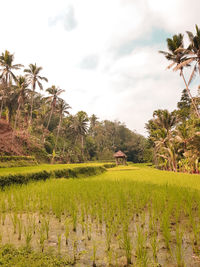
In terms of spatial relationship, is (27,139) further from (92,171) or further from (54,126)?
(54,126)

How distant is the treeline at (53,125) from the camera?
23.9 m

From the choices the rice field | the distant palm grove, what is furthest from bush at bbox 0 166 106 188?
the distant palm grove

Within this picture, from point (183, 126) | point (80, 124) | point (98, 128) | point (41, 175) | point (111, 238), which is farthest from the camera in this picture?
point (98, 128)

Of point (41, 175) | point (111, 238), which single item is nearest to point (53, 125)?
point (41, 175)

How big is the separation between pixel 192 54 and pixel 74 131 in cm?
2617

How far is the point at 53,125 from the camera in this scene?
4050 cm

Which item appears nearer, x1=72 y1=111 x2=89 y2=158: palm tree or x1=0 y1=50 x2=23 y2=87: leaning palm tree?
x1=0 y1=50 x2=23 y2=87: leaning palm tree

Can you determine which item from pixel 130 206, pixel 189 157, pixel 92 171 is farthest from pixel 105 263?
pixel 189 157

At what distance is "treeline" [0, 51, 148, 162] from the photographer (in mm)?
23906

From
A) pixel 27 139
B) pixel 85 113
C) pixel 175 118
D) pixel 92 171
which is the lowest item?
pixel 92 171

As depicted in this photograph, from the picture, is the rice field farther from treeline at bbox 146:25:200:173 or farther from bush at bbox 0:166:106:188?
treeline at bbox 146:25:200:173

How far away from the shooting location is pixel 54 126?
40594mm

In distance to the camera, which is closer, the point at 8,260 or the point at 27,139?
the point at 8,260

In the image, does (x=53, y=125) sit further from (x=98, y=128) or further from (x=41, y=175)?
(x=41, y=175)
